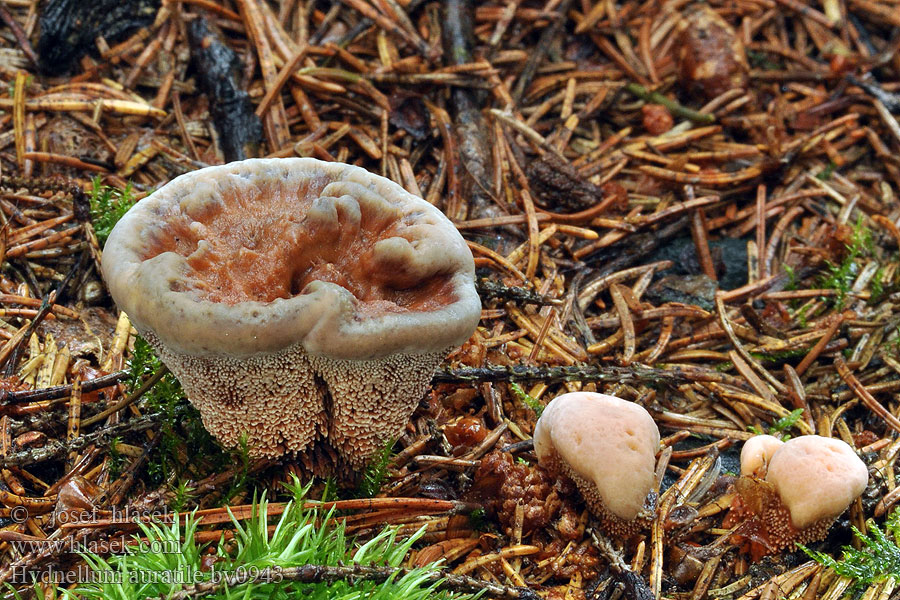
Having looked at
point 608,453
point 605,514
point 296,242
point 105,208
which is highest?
point 296,242

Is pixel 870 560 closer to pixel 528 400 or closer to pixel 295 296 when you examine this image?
pixel 528 400

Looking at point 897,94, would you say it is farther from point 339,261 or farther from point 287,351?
point 287,351

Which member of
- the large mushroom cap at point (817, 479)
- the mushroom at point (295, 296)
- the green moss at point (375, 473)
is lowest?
the green moss at point (375, 473)

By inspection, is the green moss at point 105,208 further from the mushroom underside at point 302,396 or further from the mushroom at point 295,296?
the mushroom underside at point 302,396

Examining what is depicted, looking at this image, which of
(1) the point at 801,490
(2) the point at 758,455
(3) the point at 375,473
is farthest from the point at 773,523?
(3) the point at 375,473

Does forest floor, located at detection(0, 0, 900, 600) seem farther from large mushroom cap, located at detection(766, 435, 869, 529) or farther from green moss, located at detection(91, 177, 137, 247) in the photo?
large mushroom cap, located at detection(766, 435, 869, 529)

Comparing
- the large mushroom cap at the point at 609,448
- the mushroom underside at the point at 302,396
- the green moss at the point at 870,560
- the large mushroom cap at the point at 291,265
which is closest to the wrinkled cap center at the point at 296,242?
the large mushroom cap at the point at 291,265
